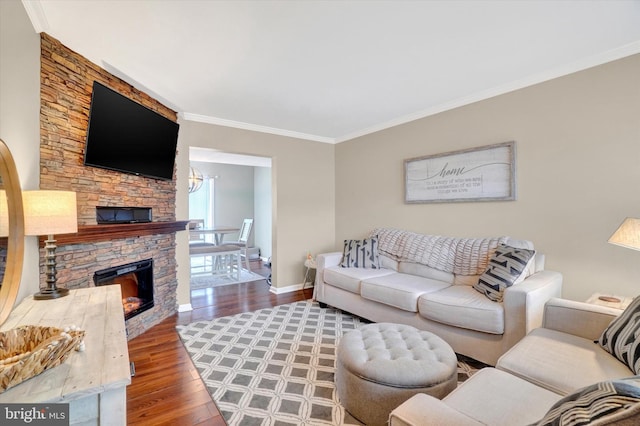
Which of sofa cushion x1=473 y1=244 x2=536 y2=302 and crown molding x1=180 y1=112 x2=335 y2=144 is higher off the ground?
crown molding x1=180 y1=112 x2=335 y2=144

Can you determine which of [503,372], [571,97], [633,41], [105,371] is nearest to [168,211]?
[105,371]

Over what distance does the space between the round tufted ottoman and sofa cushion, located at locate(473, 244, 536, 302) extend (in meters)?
0.75

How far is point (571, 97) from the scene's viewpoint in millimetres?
2424

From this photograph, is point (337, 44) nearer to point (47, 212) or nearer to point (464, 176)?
point (464, 176)

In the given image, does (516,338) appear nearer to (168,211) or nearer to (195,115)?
(168,211)

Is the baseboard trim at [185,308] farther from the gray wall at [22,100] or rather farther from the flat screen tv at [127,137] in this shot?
the gray wall at [22,100]

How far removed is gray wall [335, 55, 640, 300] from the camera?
218 cm

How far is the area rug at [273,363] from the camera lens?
5.75 ft

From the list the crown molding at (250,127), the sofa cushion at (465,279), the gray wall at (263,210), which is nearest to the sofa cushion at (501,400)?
the sofa cushion at (465,279)

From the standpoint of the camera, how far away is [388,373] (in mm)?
1560

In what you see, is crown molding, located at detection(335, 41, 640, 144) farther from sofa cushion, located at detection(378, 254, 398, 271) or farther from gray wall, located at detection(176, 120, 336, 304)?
sofa cushion, located at detection(378, 254, 398, 271)

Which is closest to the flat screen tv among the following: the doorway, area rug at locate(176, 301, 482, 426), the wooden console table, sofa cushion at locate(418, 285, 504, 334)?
the wooden console table

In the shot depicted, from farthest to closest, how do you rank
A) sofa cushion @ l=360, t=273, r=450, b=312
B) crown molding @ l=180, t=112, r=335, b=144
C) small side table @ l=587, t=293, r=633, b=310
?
crown molding @ l=180, t=112, r=335, b=144
sofa cushion @ l=360, t=273, r=450, b=312
small side table @ l=587, t=293, r=633, b=310

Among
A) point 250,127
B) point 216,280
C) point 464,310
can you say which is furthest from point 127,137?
point 464,310
